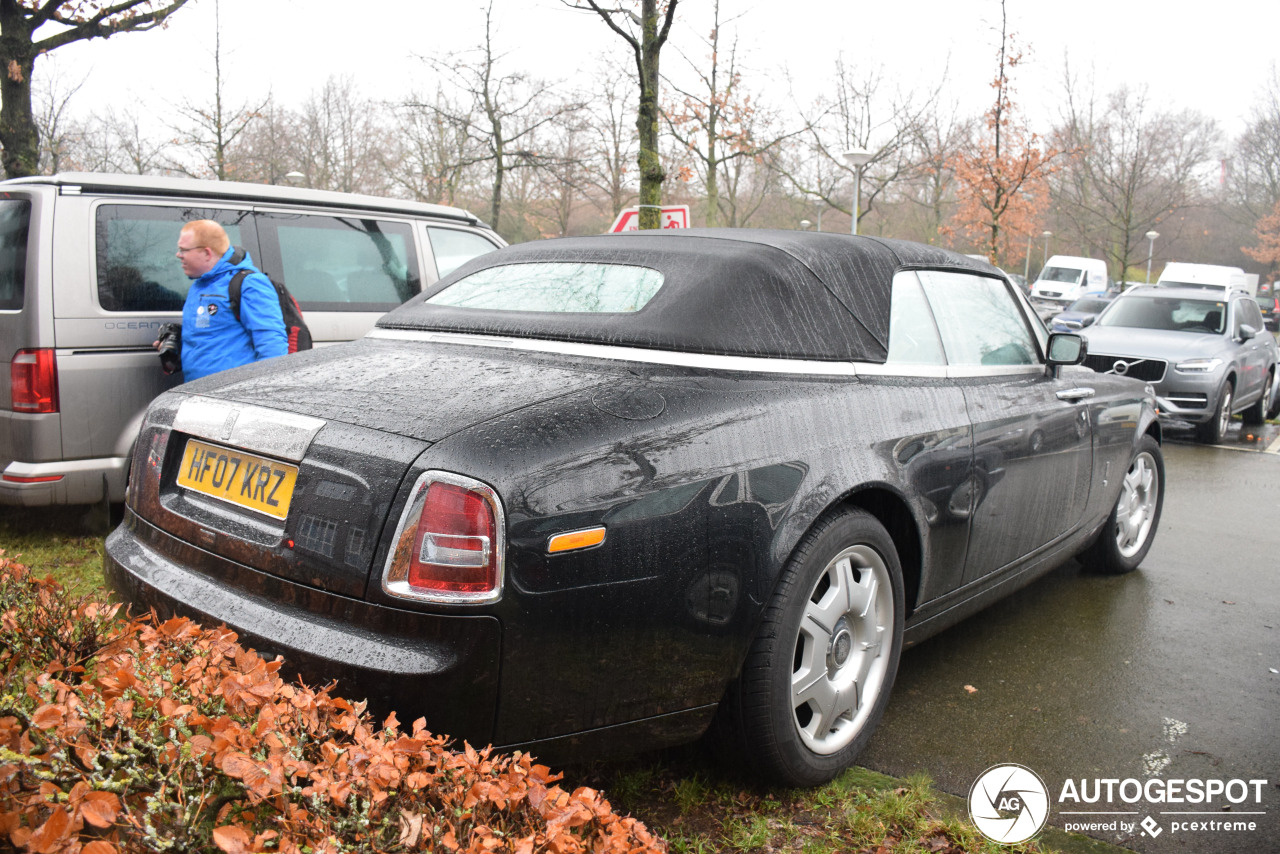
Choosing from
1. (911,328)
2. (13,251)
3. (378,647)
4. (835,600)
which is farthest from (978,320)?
(13,251)

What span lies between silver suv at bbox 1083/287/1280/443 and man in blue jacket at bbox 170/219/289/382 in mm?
7575

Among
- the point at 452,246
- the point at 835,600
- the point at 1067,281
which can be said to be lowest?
the point at 835,600

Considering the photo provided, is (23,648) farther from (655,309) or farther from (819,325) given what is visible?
(819,325)

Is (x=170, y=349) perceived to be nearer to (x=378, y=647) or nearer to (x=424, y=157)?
(x=378, y=647)

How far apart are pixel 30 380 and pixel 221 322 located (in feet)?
3.04

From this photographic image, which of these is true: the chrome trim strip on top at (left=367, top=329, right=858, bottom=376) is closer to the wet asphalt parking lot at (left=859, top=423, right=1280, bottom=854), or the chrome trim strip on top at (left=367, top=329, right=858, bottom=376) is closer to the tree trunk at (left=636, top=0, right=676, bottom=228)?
the wet asphalt parking lot at (left=859, top=423, right=1280, bottom=854)

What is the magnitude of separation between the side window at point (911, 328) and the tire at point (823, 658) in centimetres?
71

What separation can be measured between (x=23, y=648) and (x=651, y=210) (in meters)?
8.58

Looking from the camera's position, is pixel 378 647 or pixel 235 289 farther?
pixel 235 289

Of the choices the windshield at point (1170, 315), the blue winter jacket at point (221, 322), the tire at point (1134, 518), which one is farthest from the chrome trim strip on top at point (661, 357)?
the windshield at point (1170, 315)

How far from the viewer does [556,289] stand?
3107mm

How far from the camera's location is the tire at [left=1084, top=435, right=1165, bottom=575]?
4.79 m

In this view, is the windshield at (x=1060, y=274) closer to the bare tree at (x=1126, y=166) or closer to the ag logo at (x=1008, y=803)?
the bare tree at (x=1126, y=166)

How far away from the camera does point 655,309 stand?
2.76 metres
